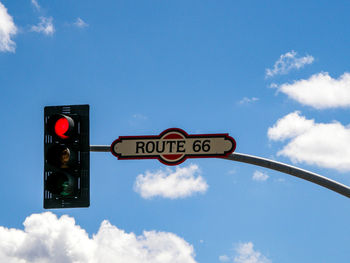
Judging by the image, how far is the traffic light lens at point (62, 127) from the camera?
6.78m

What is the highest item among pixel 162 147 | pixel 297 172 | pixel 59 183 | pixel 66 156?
pixel 162 147

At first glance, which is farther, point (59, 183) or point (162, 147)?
point (162, 147)

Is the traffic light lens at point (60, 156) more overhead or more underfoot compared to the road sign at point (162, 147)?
more underfoot

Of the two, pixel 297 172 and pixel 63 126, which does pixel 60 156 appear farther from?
pixel 297 172

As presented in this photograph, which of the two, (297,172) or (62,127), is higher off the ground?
(62,127)

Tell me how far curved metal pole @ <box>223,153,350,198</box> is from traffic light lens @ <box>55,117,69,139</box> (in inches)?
106

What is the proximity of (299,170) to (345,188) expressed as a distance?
790 millimetres

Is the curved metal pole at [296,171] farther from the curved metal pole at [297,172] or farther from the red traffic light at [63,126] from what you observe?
the red traffic light at [63,126]

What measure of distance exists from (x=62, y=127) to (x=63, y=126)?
21mm

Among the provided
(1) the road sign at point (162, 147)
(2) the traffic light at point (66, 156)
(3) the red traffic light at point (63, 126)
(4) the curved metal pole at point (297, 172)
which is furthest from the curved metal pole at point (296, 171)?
(3) the red traffic light at point (63, 126)

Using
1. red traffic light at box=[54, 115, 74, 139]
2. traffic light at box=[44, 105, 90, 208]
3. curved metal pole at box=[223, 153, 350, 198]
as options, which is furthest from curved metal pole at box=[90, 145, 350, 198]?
red traffic light at box=[54, 115, 74, 139]

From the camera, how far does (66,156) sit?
22.3ft

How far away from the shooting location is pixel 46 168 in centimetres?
→ 691

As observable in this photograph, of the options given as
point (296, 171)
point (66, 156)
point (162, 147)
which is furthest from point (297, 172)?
point (66, 156)
